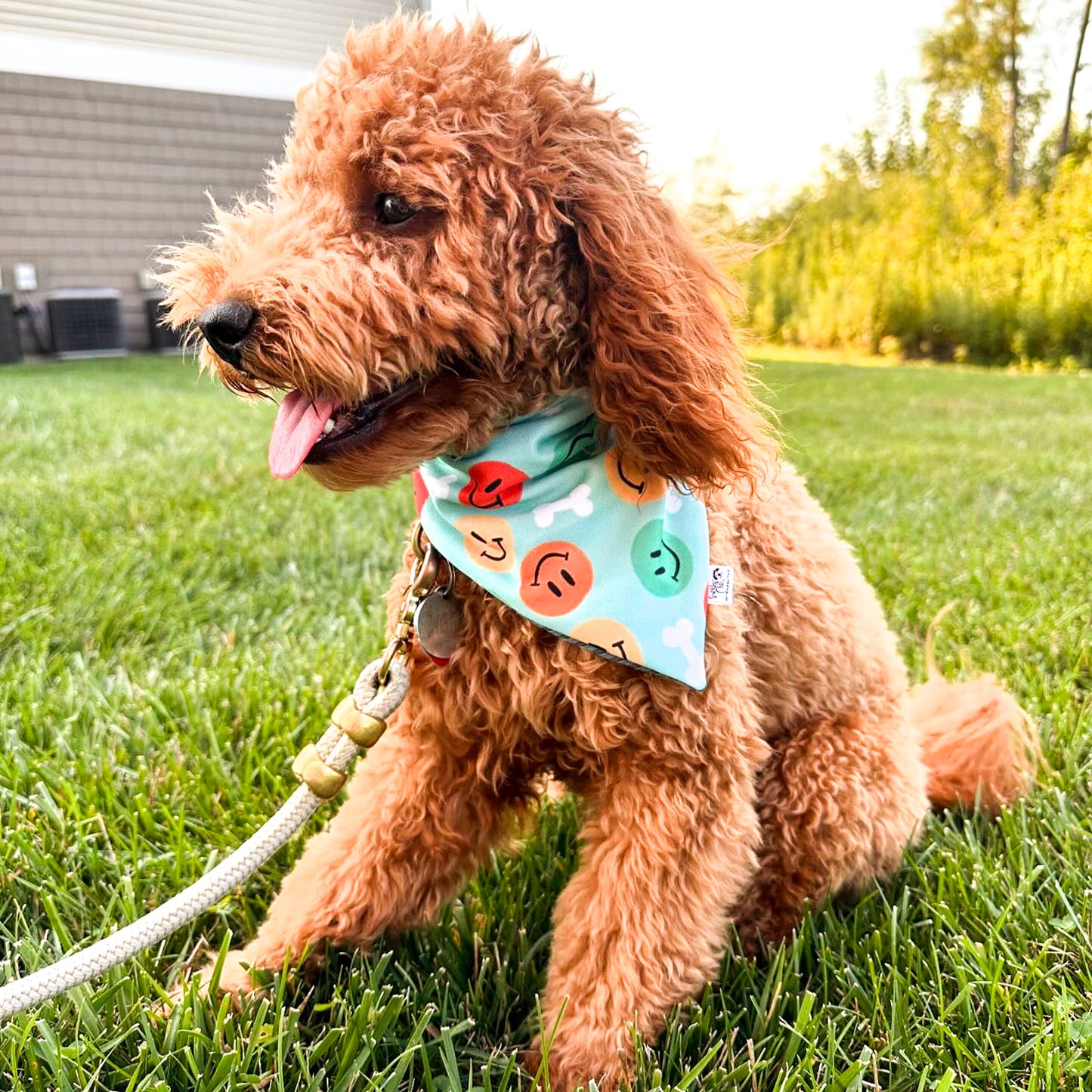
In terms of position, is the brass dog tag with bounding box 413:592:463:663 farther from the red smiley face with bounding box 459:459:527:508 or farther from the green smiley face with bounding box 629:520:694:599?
the green smiley face with bounding box 629:520:694:599

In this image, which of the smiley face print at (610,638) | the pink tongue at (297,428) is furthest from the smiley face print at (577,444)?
the pink tongue at (297,428)

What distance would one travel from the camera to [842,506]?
5184 millimetres

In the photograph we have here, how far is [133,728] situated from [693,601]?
5.32 feet

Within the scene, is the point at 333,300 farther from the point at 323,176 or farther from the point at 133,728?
the point at 133,728

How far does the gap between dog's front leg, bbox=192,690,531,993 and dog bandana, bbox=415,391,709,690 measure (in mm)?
363

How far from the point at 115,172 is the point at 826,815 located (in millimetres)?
14717

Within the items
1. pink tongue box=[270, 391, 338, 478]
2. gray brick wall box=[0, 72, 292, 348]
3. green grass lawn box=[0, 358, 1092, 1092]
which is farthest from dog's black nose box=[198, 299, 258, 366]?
gray brick wall box=[0, 72, 292, 348]

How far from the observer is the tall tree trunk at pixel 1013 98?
9.45 m

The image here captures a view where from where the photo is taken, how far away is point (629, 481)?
5.64 ft

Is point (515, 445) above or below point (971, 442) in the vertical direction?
above

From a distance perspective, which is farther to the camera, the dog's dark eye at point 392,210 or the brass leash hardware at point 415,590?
the brass leash hardware at point 415,590

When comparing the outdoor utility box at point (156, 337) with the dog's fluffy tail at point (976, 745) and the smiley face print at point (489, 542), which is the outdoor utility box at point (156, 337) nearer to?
the dog's fluffy tail at point (976, 745)

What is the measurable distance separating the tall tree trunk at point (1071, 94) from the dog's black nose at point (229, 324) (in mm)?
9426

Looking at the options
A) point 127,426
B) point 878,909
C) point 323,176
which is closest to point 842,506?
point 878,909
